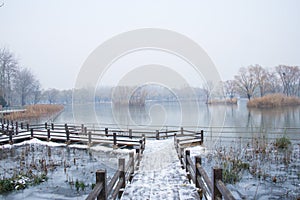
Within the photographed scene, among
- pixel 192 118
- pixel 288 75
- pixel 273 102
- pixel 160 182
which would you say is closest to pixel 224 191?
pixel 160 182

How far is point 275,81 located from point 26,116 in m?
59.1

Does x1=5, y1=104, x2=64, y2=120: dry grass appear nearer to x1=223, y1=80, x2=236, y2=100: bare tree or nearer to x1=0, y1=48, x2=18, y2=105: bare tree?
x1=0, y1=48, x2=18, y2=105: bare tree

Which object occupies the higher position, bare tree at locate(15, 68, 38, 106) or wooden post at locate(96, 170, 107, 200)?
bare tree at locate(15, 68, 38, 106)

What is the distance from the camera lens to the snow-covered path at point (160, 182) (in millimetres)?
5195

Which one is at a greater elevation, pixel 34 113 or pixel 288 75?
pixel 288 75

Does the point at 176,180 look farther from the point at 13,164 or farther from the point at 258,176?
the point at 13,164

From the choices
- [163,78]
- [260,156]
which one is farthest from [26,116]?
[260,156]

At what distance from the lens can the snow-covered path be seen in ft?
17.0

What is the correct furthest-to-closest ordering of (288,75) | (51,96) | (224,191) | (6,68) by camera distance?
(51,96)
(288,75)
(6,68)
(224,191)

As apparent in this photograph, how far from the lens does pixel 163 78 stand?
522 inches

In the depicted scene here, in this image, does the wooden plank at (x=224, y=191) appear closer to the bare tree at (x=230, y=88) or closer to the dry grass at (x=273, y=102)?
the dry grass at (x=273, y=102)

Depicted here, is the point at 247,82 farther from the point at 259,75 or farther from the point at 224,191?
the point at 224,191

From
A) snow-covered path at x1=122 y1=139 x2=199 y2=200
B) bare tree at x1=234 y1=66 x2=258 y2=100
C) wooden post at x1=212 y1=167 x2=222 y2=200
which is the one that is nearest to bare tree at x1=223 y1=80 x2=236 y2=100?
bare tree at x1=234 y1=66 x2=258 y2=100

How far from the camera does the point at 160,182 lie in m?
6.13
